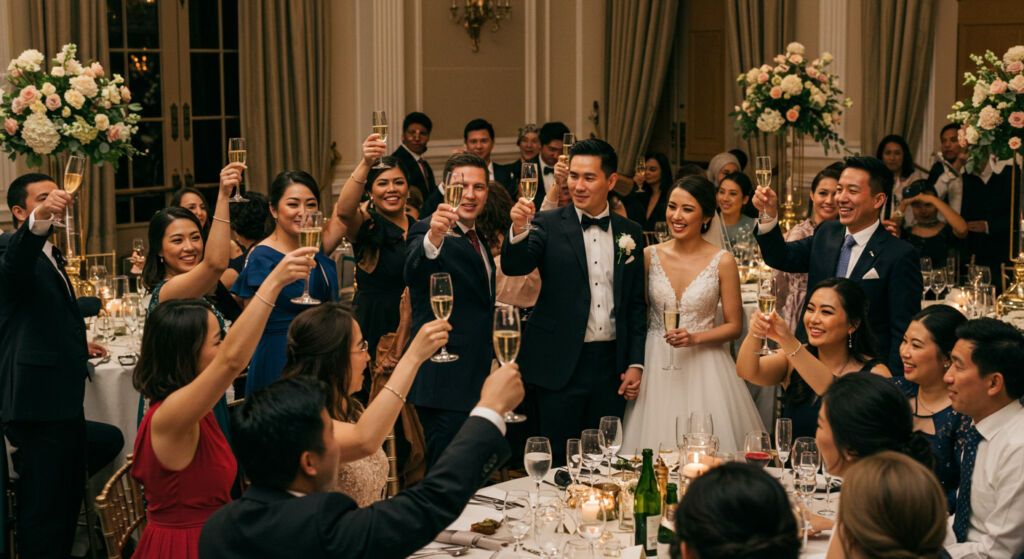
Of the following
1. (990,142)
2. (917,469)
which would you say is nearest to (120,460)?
(917,469)

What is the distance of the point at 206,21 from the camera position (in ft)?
27.8

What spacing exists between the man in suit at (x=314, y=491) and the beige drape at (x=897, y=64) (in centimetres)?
705

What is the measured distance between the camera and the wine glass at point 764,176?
14.9 ft

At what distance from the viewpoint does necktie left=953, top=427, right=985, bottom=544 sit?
295 cm

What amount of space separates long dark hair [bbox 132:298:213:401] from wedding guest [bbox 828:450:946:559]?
1.73 metres

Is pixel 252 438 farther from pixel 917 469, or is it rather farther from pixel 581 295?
pixel 581 295

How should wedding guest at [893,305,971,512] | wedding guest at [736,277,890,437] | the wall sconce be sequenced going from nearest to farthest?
wedding guest at [893,305,971,512] < wedding guest at [736,277,890,437] < the wall sconce

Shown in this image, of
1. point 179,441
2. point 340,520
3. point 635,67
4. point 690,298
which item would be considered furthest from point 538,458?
point 635,67

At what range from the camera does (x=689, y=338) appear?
14.7ft

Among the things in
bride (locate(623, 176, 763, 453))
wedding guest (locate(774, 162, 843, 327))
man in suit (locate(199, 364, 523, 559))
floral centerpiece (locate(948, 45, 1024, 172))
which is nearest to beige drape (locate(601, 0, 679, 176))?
wedding guest (locate(774, 162, 843, 327))

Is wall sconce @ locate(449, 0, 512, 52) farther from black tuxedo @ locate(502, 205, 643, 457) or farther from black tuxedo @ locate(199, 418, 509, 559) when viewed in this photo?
black tuxedo @ locate(199, 418, 509, 559)

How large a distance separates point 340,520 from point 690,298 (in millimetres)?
2708

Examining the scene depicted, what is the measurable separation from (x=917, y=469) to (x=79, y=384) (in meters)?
3.15

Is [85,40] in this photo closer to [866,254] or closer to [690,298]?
[690,298]
